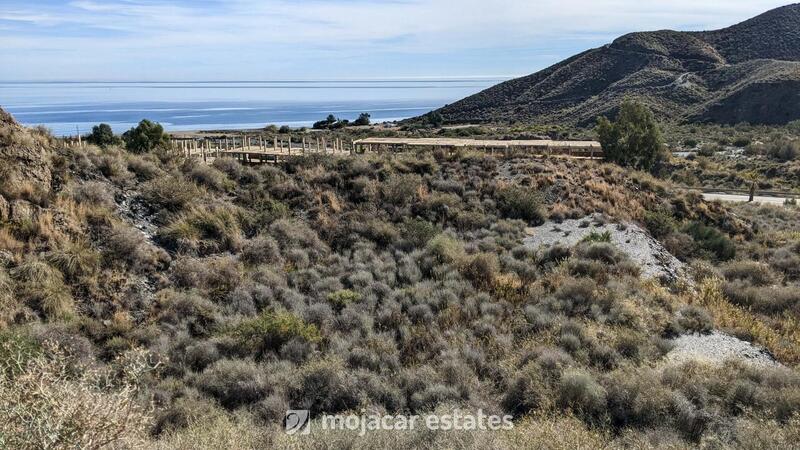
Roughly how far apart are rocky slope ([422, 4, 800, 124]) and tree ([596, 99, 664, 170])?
37.1 meters

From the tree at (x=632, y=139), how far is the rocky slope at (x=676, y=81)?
122ft

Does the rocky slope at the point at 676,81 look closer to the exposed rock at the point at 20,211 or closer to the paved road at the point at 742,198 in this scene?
the paved road at the point at 742,198

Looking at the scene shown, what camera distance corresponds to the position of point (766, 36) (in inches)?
3457

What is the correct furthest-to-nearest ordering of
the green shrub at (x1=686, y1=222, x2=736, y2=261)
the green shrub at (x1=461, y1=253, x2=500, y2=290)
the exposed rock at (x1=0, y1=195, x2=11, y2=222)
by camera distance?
the green shrub at (x1=686, y1=222, x2=736, y2=261) → the green shrub at (x1=461, y1=253, x2=500, y2=290) → the exposed rock at (x1=0, y1=195, x2=11, y2=222)

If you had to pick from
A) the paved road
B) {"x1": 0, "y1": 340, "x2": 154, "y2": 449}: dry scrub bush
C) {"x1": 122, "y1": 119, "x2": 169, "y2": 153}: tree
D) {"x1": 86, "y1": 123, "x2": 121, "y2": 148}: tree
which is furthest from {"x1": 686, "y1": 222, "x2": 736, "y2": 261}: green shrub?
{"x1": 86, "y1": 123, "x2": 121, "y2": 148}: tree

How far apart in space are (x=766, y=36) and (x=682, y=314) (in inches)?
3928

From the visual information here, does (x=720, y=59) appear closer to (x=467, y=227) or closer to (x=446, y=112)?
(x=446, y=112)

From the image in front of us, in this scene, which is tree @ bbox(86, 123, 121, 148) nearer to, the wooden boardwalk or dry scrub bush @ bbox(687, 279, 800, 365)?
the wooden boardwalk

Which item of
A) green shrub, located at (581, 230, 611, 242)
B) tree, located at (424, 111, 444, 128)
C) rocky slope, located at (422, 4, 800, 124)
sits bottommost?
green shrub, located at (581, 230, 611, 242)

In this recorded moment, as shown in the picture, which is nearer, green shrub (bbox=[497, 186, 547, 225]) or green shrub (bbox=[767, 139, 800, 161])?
green shrub (bbox=[497, 186, 547, 225])

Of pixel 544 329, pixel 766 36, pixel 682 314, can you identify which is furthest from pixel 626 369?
pixel 766 36

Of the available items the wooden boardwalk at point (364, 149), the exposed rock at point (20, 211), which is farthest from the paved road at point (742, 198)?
the exposed rock at point (20, 211)

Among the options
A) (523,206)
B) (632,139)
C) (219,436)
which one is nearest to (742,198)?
(632,139)

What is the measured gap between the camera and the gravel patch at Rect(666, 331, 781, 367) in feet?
28.7
